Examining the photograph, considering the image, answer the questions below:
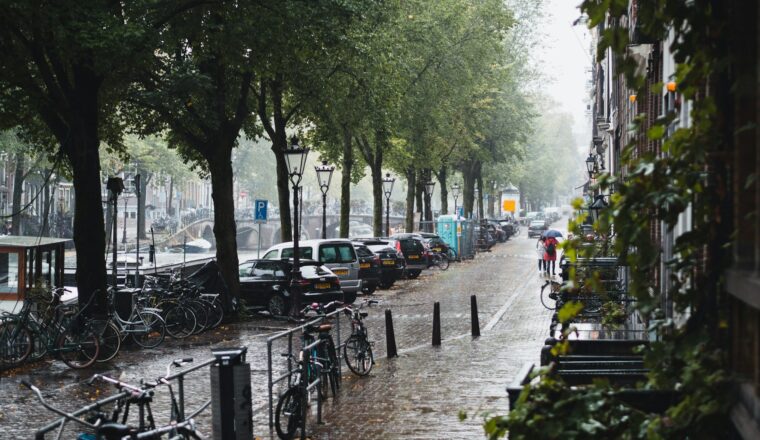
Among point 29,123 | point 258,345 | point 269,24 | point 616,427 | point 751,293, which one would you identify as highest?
point 269,24

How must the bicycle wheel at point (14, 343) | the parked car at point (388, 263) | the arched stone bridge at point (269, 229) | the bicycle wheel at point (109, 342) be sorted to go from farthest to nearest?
1. the arched stone bridge at point (269, 229)
2. the parked car at point (388, 263)
3. the bicycle wheel at point (109, 342)
4. the bicycle wheel at point (14, 343)

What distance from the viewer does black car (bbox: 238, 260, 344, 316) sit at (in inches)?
1093

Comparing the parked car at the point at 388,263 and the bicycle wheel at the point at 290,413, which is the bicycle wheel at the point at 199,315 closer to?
the bicycle wheel at the point at 290,413

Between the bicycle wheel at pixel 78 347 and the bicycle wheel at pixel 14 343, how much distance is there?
0.49m

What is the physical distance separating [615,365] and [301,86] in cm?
2101

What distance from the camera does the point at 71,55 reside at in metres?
19.2

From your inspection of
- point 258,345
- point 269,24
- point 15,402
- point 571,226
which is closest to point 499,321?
point 258,345

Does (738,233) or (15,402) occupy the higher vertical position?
(738,233)

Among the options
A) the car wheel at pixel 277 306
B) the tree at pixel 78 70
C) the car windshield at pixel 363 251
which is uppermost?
the tree at pixel 78 70

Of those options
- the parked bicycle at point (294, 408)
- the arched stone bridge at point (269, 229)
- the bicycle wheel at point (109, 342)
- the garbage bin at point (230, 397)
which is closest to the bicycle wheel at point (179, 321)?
the bicycle wheel at point (109, 342)

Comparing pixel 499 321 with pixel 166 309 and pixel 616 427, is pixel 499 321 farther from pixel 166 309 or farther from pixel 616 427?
pixel 616 427

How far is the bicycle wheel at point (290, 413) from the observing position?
1199cm

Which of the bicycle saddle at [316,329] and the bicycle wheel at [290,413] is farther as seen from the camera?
the bicycle saddle at [316,329]

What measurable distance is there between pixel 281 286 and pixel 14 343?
9.88 metres
